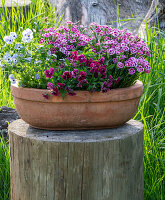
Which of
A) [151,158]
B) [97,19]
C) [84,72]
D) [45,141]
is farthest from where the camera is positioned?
[97,19]

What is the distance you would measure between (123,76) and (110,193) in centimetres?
66

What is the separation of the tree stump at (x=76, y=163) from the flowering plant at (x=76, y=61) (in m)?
0.26

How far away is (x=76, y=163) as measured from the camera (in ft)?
6.85

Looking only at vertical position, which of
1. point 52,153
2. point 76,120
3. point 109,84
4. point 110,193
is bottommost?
point 110,193

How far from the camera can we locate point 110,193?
7.10ft

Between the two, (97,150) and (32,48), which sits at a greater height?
(32,48)

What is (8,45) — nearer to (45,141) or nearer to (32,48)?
(32,48)

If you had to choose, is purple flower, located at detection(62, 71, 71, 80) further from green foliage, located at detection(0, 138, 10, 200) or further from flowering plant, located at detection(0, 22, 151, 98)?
green foliage, located at detection(0, 138, 10, 200)

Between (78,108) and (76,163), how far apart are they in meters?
0.30


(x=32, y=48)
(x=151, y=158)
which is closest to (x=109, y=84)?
(x=32, y=48)

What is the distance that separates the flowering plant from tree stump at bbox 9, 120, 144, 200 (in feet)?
0.87

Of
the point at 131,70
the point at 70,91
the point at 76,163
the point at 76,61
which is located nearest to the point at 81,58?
the point at 76,61

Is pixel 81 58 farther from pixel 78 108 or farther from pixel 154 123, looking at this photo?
pixel 154 123

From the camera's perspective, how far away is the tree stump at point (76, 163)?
2.09 m
